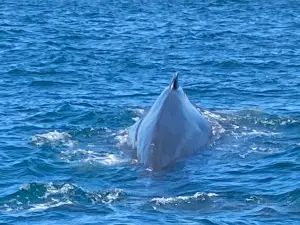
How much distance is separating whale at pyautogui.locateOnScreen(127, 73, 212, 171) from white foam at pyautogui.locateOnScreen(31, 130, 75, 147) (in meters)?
1.50

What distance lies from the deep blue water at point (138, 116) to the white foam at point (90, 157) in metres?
0.04

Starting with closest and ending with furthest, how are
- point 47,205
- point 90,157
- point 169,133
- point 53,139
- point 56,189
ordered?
point 47,205
point 56,189
point 169,133
point 90,157
point 53,139

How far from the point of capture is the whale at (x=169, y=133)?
2116 cm

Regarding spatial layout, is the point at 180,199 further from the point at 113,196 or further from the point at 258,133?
the point at 258,133

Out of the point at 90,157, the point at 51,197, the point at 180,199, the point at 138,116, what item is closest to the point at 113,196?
the point at 51,197

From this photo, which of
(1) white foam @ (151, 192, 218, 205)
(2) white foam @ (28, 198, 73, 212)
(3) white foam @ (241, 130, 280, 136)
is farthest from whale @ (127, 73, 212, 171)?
(2) white foam @ (28, 198, 73, 212)

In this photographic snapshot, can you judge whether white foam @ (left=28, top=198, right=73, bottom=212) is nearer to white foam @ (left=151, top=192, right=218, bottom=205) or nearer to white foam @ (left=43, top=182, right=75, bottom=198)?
white foam @ (left=43, top=182, right=75, bottom=198)

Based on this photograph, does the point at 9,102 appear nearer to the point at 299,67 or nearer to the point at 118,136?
the point at 118,136

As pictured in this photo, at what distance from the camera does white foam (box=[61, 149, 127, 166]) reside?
71.5ft

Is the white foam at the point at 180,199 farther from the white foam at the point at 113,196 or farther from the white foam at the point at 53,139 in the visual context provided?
the white foam at the point at 53,139

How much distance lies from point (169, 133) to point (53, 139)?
3.62m

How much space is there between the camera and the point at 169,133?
858 inches

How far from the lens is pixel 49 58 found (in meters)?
39.2

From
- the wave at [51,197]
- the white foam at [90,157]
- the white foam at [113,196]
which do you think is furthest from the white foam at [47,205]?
the white foam at [90,157]
